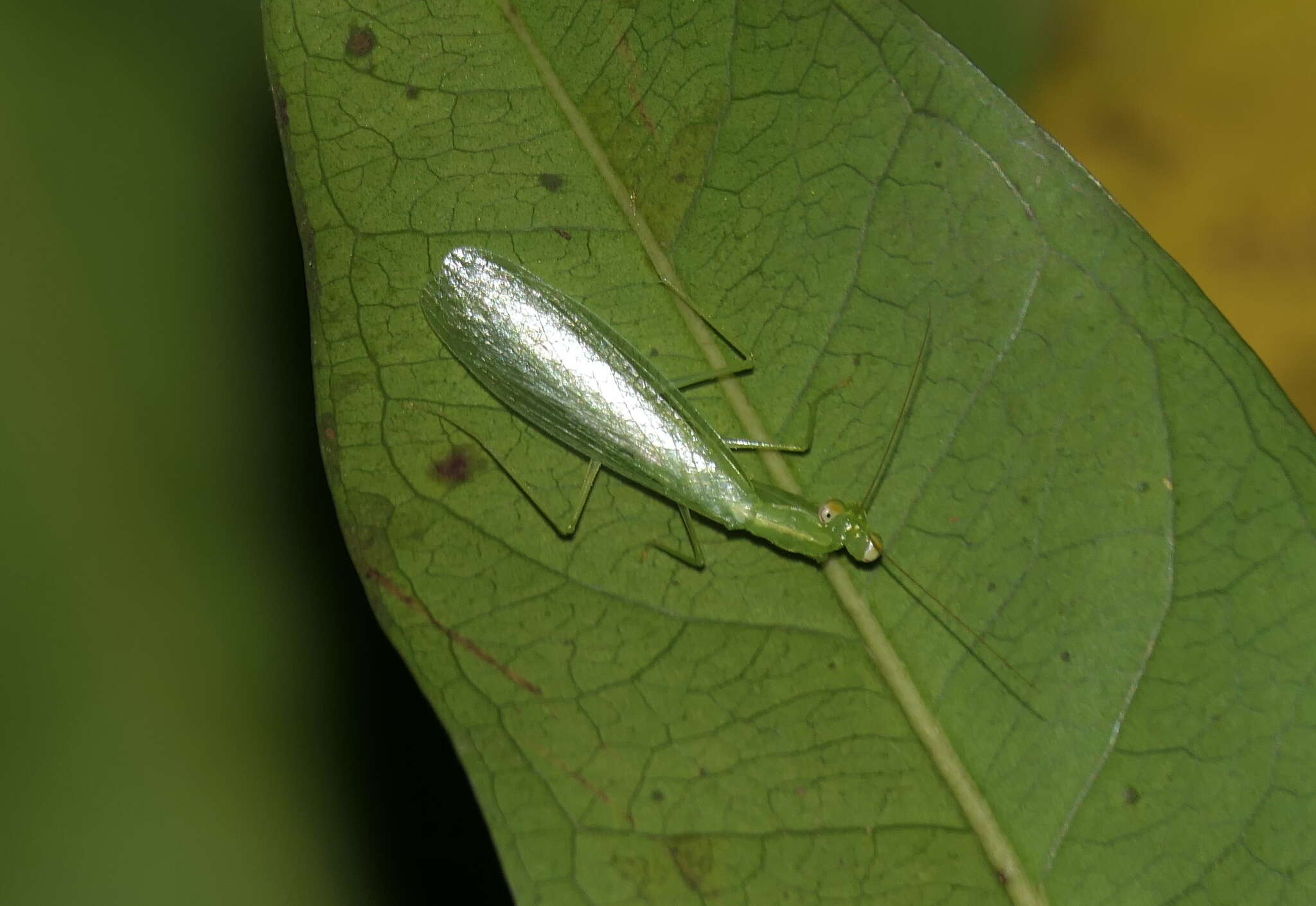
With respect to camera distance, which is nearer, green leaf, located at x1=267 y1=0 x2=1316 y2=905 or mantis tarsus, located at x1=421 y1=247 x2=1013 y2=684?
green leaf, located at x1=267 y1=0 x2=1316 y2=905

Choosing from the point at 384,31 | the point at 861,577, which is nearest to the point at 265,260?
the point at 384,31

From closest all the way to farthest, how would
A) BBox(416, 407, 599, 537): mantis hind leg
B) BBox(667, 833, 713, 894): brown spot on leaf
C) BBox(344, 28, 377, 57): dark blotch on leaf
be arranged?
BBox(667, 833, 713, 894): brown spot on leaf, BBox(344, 28, 377, 57): dark blotch on leaf, BBox(416, 407, 599, 537): mantis hind leg

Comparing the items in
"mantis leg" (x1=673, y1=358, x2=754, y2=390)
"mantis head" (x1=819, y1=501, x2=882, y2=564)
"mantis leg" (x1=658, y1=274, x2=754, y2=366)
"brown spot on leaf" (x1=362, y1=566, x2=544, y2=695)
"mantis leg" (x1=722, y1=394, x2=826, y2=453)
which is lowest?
"brown spot on leaf" (x1=362, y1=566, x2=544, y2=695)

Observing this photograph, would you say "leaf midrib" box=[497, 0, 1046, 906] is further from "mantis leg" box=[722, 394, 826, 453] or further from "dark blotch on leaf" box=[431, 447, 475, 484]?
"dark blotch on leaf" box=[431, 447, 475, 484]

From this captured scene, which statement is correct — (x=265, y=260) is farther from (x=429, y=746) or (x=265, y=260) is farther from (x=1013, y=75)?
(x=1013, y=75)

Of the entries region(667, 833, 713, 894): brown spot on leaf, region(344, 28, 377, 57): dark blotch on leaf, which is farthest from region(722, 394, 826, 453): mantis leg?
region(344, 28, 377, 57): dark blotch on leaf

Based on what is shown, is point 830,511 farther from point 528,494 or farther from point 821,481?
point 528,494
